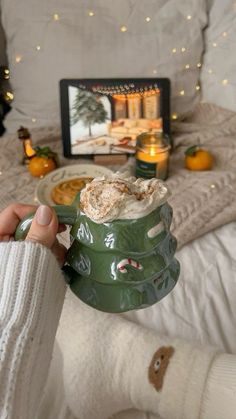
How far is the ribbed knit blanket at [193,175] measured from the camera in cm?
97

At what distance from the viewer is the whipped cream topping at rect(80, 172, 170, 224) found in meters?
0.44

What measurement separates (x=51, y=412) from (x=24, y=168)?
0.63 meters

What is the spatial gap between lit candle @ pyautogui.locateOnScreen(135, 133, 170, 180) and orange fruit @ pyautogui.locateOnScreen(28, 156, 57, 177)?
22 centimetres

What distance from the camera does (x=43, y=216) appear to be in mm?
477

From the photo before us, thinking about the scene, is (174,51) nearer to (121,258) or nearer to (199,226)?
(199,226)

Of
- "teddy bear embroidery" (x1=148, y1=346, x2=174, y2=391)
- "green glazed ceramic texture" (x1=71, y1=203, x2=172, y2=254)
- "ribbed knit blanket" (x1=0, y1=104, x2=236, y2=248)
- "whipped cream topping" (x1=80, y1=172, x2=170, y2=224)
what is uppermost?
"whipped cream topping" (x1=80, y1=172, x2=170, y2=224)

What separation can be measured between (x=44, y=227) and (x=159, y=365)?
319mm

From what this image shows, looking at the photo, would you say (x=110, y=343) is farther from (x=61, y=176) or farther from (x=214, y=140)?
(x=214, y=140)

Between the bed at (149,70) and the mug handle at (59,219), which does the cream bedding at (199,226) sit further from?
the mug handle at (59,219)

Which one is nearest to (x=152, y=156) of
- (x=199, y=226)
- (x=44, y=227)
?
(x=199, y=226)

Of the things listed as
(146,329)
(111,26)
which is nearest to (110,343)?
(146,329)

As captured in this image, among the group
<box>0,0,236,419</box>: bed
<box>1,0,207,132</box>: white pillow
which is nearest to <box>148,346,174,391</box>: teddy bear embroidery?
<box>0,0,236,419</box>: bed

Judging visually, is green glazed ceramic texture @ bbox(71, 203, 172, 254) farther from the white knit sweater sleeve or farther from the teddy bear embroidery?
the teddy bear embroidery

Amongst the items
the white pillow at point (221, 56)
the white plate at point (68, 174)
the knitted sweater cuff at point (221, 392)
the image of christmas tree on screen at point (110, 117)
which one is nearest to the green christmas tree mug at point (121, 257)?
the knitted sweater cuff at point (221, 392)
